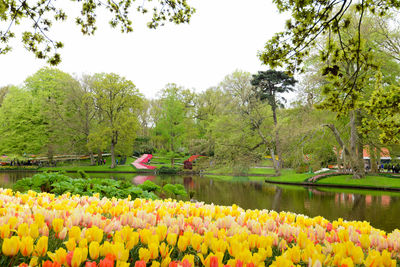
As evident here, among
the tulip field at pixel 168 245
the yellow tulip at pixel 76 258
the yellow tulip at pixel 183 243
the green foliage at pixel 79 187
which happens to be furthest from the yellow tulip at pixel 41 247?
the green foliage at pixel 79 187

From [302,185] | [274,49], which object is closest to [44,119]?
[302,185]

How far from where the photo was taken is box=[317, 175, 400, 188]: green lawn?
1720 cm

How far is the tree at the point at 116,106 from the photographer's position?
104 feet

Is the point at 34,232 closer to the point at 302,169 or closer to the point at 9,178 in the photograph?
the point at 9,178

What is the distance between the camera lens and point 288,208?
10391 mm

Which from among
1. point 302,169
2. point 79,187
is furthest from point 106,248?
point 302,169

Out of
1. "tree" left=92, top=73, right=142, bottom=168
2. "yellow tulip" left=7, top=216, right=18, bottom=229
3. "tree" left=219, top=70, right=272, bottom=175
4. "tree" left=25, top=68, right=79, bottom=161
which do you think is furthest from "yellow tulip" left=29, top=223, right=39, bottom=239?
"tree" left=25, top=68, right=79, bottom=161

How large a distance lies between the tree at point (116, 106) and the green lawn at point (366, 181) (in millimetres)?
21918

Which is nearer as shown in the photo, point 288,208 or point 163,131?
point 288,208

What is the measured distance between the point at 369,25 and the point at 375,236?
21.2 metres

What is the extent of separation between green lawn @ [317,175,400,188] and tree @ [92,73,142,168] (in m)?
21.9

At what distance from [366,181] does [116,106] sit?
2701cm

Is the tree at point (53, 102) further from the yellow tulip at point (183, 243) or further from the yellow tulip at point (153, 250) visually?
the yellow tulip at point (153, 250)

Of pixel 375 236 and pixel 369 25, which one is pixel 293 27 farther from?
pixel 369 25
